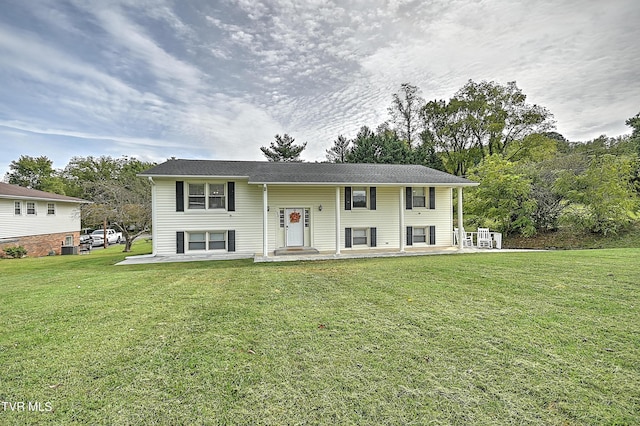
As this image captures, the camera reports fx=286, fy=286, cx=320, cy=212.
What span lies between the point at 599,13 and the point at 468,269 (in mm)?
11674

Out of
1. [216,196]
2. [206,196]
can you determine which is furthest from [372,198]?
[206,196]

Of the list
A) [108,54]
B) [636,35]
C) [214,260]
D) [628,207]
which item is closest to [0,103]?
[108,54]

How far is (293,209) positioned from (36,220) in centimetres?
1785

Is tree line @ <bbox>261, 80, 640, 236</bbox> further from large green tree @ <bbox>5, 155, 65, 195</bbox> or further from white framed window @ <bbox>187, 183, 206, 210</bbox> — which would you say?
large green tree @ <bbox>5, 155, 65, 195</bbox>

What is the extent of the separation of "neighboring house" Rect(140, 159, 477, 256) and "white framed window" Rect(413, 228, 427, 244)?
0.05m

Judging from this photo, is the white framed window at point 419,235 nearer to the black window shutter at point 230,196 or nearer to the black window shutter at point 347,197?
the black window shutter at point 347,197

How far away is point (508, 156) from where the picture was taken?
25641mm

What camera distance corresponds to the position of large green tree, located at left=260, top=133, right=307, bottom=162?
3055 cm

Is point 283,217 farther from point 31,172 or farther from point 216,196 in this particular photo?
point 31,172

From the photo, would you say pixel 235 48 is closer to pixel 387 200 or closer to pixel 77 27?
pixel 77 27

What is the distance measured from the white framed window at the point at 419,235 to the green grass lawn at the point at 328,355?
807 cm

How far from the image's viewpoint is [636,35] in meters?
11.7

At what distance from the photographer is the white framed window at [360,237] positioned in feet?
43.1

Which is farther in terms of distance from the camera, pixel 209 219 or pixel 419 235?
pixel 419 235
